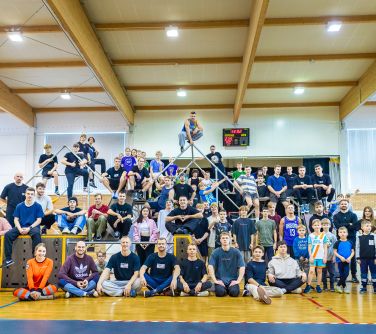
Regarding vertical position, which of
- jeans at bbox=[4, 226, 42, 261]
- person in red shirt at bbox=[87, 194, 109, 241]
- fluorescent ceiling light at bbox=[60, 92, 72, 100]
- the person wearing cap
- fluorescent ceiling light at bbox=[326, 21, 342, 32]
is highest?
fluorescent ceiling light at bbox=[326, 21, 342, 32]

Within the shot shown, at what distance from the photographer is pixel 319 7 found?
1142cm

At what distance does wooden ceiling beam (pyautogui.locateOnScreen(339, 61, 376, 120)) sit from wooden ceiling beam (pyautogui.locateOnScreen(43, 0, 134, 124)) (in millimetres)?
9055

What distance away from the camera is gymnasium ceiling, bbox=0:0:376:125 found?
11.6 m

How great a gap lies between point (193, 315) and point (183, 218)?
3233mm

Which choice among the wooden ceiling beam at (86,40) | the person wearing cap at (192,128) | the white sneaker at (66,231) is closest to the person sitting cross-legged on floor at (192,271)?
the white sneaker at (66,231)

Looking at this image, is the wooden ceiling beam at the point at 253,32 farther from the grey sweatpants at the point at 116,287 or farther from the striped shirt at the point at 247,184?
the grey sweatpants at the point at 116,287

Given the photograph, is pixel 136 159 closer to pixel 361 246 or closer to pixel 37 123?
pixel 361 246

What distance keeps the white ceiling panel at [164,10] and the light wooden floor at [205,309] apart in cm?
764

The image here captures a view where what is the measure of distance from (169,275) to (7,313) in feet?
9.90

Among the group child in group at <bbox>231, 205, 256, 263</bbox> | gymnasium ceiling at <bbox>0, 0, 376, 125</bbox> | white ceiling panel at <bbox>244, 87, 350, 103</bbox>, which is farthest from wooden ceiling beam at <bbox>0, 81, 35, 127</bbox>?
child in group at <bbox>231, 205, 256, 263</bbox>

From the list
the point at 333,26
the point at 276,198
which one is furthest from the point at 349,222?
the point at 333,26

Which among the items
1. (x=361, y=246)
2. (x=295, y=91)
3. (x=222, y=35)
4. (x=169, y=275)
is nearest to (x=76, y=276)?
(x=169, y=275)

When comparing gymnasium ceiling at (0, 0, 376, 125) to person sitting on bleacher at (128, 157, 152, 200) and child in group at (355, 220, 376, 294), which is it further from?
child in group at (355, 220, 376, 294)

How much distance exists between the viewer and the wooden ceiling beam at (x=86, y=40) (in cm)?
1020
